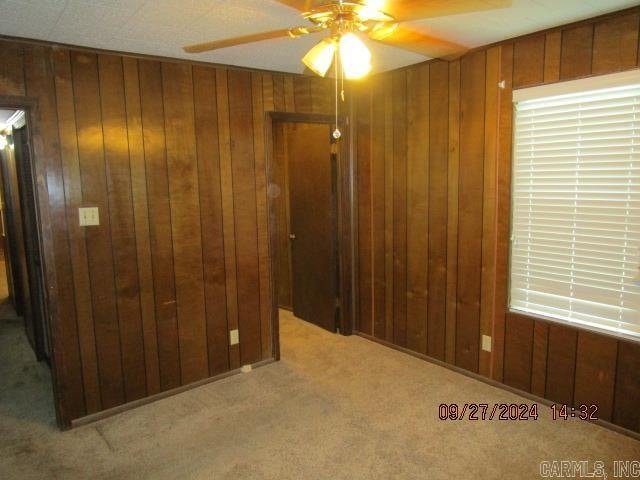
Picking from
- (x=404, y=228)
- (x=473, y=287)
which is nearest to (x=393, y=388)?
(x=473, y=287)

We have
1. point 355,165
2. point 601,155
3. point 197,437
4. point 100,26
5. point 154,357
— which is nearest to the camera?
point 100,26

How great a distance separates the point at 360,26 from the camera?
1.58 metres

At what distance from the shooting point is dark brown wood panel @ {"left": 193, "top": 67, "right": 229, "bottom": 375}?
9.68 feet

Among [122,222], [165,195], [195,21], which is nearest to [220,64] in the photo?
[195,21]

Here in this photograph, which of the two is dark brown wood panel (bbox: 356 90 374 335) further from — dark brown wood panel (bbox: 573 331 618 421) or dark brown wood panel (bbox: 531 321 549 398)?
dark brown wood panel (bbox: 573 331 618 421)

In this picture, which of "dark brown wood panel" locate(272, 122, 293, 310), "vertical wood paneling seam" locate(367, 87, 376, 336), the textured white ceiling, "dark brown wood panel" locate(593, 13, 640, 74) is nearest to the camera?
the textured white ceiling

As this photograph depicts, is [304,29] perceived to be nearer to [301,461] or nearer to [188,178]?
[188,178]

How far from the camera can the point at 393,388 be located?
9.82ft

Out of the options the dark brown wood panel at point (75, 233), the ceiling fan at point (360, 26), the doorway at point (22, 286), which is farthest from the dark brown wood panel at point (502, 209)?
the doorway at point (22, 286)

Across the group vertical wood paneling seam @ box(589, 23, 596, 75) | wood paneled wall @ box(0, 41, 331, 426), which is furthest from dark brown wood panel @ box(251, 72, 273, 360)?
vertical wood paneling seam @ box(589, 23, 596, 75)

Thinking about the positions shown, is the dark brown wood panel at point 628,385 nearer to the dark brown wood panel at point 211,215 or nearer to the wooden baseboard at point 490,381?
the wooden baseboard at point 490,381

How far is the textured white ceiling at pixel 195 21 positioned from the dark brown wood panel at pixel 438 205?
0.44m

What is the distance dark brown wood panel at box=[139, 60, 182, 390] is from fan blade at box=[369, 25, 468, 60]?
1.62 metres

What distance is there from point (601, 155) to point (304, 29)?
176 cm
